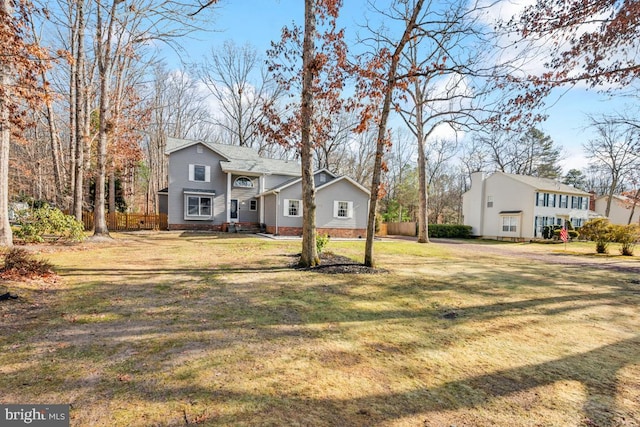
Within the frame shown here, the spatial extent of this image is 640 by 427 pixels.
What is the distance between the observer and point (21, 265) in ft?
18.3

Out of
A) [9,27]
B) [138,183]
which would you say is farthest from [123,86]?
[9,27]

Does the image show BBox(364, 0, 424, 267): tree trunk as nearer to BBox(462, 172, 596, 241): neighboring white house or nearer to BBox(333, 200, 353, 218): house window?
BBox(333, 200, 353, 218): house window

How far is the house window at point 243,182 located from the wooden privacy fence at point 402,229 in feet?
53.8

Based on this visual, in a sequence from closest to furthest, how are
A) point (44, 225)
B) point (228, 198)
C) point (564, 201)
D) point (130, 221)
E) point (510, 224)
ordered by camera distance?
point (44, 225), point (130, 221), point (228, 198), point (510, 224), point (564, 201)

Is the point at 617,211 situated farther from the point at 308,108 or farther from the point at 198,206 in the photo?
the point at 198,206

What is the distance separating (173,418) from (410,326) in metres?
3.23

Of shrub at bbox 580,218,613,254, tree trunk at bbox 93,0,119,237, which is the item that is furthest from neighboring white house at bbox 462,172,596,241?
tree trunk at bbox 93,0,119,237

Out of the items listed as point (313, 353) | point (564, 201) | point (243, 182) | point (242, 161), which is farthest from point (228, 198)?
point (564, 201)

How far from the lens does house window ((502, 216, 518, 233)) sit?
1083 inches

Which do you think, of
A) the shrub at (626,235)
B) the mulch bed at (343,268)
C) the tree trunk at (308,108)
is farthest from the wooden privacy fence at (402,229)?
the tree trunk at (308,108)

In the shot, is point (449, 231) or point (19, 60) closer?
point (19, 60)

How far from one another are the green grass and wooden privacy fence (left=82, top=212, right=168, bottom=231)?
16525mm

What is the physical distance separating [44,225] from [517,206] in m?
33.3

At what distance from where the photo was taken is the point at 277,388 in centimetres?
257
